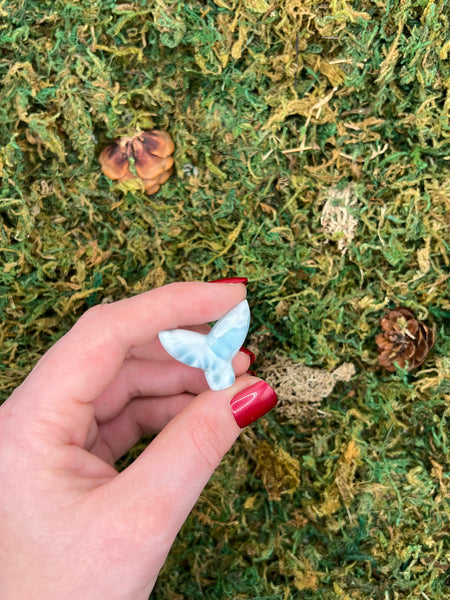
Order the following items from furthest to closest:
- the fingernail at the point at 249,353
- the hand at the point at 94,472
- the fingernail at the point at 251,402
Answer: the fingernail at the point at 249,353
the fingernail at the point at 251,402
the hand at the point at 94,472

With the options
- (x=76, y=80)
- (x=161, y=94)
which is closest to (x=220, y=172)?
(x=161, y=94)

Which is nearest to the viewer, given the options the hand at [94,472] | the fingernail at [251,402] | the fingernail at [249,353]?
the hand at [94,472]

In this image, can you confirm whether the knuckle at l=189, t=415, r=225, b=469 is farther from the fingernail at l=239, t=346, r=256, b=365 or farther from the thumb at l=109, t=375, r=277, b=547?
the fingernail at l=239, t=346, r=256, b=365

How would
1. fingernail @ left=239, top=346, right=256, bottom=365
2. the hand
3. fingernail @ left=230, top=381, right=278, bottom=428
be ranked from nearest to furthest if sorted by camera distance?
the hand < fingernail @ left=230, top=381, right=278, bottom=428 < fingernail @ left=239, top=346, right=256, bottom=365

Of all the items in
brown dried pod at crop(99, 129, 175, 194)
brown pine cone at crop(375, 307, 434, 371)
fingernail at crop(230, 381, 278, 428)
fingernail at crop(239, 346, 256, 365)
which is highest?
brown dried pod at crop(99, 129, 175, 194)

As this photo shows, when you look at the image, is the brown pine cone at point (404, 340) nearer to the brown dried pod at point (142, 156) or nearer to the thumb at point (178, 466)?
the thumb at point (178, 466)

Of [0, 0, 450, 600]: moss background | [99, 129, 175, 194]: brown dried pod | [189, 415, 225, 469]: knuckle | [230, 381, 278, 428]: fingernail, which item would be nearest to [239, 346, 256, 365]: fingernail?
[0, 0, 450, 600]: moss background

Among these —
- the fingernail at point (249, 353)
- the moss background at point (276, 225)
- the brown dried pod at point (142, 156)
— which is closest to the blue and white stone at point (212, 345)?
the fingernail at point (249, 353)

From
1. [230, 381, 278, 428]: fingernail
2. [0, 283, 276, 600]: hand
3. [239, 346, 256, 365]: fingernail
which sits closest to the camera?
[0, 283, 276, 600]: hand

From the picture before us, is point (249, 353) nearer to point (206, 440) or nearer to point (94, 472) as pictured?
point (206, 440)
